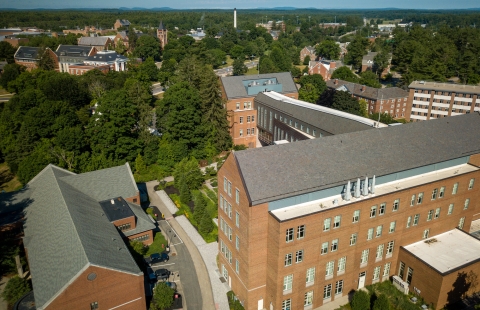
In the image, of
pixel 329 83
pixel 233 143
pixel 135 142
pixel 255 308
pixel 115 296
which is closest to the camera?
pixel 115 296

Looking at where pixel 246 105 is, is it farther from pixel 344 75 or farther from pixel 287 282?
pixel 344 75

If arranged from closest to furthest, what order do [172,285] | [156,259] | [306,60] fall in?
[172,285] < [156,259] < [306,60]

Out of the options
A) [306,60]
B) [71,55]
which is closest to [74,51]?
[71,55]

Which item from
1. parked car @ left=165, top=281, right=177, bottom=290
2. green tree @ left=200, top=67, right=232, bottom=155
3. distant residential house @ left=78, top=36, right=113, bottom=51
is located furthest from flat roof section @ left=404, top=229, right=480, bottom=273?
distant residential house @ left=78, top=36, right=113, bottom=51

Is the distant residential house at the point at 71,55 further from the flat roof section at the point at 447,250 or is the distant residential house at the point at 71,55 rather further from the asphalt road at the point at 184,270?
the flat roof section at the point at 447,250

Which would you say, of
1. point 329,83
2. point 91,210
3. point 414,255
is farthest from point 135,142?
point 329,83

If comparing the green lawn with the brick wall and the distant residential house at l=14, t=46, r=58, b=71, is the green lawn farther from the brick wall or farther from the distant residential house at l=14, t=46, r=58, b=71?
the distant residential house at l=14, t=46, r=58, b=71

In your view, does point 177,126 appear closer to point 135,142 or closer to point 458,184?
point 135,142
